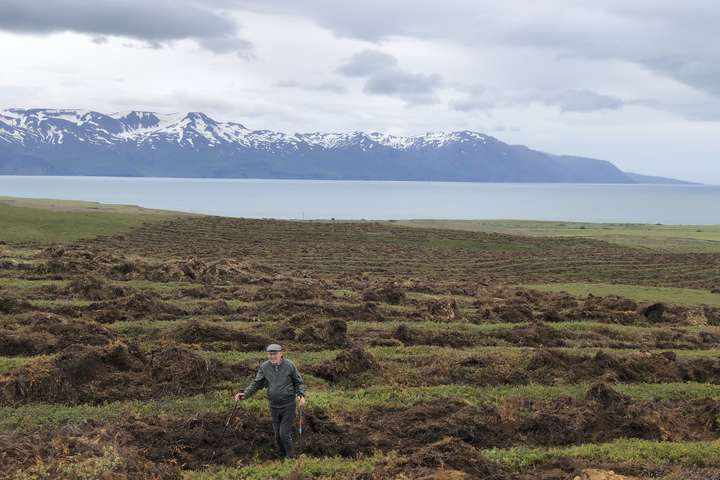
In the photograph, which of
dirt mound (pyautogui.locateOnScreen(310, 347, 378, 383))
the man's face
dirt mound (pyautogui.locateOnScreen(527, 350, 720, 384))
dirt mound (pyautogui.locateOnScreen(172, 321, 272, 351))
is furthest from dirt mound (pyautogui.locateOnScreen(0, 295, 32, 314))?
dirt mound (pyautogui.locateOnScreen(527, 350, 720, 384))

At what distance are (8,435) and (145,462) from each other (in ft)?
10.7

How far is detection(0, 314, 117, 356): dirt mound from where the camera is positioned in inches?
811

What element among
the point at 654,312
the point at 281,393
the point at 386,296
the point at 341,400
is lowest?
the point at 341,400

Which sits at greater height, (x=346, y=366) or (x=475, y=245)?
(x=475, y=245)

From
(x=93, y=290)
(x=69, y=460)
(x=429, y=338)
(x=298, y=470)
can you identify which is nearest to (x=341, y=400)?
(x=298, y=470)

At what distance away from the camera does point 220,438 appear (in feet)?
47.3

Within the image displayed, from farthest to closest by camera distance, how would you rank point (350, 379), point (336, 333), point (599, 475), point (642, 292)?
point (642, 292)
point (336, 333)
point (350, 379)
point (599, 475)

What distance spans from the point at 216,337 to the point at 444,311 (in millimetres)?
11389

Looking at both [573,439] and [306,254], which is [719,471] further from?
[306,254]

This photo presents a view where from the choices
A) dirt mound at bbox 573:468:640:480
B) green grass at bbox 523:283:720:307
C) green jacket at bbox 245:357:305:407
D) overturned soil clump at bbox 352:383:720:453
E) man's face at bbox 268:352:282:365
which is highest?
man's face at bbox 268:352:282:365

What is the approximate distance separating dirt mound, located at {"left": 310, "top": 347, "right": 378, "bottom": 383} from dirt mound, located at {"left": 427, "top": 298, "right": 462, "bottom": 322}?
9.77m

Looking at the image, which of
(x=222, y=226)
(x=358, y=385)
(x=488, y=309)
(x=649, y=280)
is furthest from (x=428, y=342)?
(x=222, y=226)

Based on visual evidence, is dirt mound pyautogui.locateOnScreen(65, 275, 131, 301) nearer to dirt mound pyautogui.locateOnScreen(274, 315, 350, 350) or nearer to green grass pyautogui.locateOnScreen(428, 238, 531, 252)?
dirt mound pyautogui.locateOnScreen(274, 315, 350, 350)

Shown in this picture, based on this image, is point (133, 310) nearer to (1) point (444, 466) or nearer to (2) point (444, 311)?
(2) point (444, 311)
